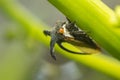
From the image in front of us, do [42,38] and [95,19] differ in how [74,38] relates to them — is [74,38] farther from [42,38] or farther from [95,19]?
[42,38]

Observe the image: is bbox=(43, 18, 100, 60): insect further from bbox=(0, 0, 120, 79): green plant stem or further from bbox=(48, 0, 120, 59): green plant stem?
bbox=(0, 0, 120, 79): green plant stem

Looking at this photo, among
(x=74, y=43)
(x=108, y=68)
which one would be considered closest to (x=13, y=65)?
(x=108, y=68)

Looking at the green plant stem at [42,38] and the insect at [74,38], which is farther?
the green plant stem at [42,38]

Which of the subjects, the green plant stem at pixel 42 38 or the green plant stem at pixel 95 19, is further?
the green plant stem at pixel 42 38

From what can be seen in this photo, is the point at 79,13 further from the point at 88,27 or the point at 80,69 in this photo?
the point at 80,69

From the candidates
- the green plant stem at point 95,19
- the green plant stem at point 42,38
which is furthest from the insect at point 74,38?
the green plant stem at point 42,38

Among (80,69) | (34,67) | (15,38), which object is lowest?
(80,69)

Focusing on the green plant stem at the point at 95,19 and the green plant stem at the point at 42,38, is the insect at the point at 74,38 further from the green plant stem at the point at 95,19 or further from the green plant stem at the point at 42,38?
the green plant stem at the point at 42,38
